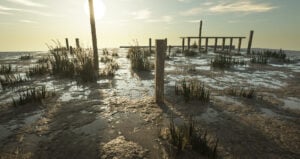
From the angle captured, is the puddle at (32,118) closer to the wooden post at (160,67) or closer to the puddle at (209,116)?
the wooden post at (160,67)

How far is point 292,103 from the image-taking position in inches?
158

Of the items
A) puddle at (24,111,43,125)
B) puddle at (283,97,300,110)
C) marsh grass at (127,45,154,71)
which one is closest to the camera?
puddle at (24,111,43,125)

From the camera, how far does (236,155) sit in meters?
2.11

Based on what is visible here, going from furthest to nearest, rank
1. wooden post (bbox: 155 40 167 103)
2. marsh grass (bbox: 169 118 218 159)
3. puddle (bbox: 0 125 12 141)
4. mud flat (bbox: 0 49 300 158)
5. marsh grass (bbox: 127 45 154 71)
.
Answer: marsh grass (bbox: 127 45 154 71) → wooden post (bbox: 155 40 167 103) → puddle (bbox: 0 125 12 141) → mud flat (bbox: 0 49 300 158) → marsh grass (bbox: 169 118 218 159)

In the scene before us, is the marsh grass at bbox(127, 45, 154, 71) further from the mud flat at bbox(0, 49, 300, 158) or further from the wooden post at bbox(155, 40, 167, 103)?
the wooden post at bbox(155, 40, 167, 103)

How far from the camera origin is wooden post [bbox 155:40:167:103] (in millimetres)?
3494

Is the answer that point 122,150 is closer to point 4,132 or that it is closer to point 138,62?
point 4,132

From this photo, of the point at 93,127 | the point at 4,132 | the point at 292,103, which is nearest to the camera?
the point at 4,132

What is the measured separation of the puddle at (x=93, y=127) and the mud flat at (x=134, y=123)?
15mm

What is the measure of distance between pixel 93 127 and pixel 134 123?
63 centimetres

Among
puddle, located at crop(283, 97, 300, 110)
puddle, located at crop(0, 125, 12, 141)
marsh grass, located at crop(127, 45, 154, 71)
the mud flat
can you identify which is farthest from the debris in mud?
marsh grass, located at crop(127, 45, 154, 71)

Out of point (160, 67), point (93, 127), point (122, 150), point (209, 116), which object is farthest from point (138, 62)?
point (122, 150)

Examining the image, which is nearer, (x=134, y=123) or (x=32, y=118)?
(x=134, y=123)

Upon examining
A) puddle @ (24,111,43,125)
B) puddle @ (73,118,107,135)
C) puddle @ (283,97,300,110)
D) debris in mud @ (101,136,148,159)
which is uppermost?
puddle @ (24,111,43,125)
